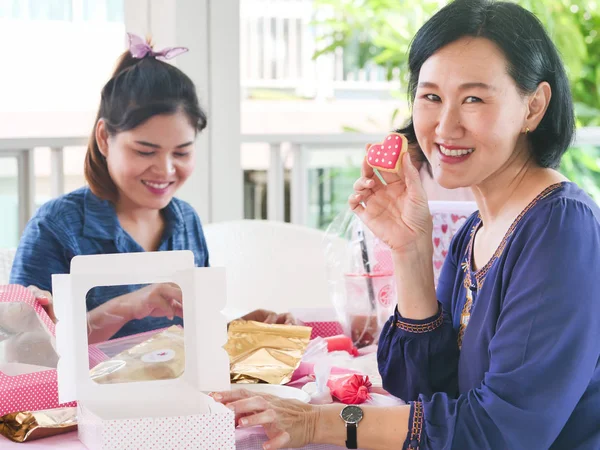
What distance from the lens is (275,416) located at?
123cm

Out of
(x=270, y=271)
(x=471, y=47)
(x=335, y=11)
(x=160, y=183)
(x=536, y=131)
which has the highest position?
(x=335, y=11)

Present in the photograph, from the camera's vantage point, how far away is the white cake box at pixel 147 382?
3.74 ft

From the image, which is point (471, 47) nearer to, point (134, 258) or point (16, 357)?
point (134, 258)

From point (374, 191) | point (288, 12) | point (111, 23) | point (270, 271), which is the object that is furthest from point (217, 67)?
point (288, 12)

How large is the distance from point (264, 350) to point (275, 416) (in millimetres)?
273

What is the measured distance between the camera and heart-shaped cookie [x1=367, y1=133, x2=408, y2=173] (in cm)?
143

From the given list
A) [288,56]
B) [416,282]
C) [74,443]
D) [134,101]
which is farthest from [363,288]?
[288,56]

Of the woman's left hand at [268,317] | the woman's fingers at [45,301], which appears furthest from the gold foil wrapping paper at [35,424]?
the woman's left hand at [268,317]

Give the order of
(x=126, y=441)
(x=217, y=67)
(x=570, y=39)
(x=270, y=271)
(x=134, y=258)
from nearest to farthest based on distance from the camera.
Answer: (x=126, y=441)
(x=134, y=258)
(x=270, y=271)
(x=217, y=67)
(x=570, y=39)

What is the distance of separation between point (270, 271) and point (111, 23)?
5.10 ft

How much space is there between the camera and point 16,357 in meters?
1.28

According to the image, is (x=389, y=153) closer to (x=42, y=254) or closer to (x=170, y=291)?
(x=170, y=291)

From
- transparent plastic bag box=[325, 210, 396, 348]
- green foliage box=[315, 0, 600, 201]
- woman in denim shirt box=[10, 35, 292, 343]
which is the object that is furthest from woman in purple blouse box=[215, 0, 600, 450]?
green foliage box=[315, 0, 600, 201]

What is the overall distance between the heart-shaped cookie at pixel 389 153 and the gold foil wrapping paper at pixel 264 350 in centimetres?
33
